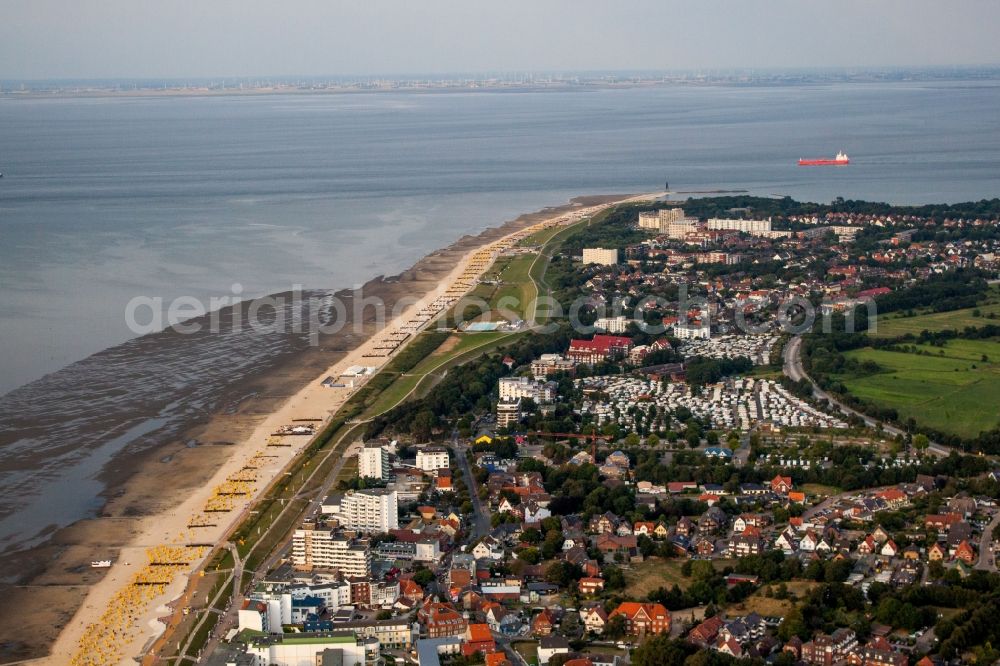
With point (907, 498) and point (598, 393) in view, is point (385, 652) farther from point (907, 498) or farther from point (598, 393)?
point (598, 393)

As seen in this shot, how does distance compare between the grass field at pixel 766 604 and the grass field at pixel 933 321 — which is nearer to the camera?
the grass field at pixel 766 604

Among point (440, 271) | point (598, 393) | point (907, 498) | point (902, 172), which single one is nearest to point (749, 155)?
point (902, 172)

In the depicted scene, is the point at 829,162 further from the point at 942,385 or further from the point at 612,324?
the point at 942,385

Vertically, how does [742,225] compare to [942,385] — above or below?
above

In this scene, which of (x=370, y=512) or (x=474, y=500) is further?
(x=474, y=500)

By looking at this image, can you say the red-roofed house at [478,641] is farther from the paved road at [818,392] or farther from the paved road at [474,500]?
the paved road at [818,392]

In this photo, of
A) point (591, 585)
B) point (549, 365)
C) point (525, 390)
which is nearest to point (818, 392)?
point (549, 365)

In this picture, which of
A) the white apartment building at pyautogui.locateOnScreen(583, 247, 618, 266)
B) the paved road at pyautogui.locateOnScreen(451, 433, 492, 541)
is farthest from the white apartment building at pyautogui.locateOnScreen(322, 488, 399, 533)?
the white apartment building at pyautogui.locateOnScreen(583, 247, 618, 266)

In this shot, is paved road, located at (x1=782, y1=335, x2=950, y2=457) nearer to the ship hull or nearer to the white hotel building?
the white hotel building

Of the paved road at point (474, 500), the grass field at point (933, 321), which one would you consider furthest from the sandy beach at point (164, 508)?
the grass field at point (933, 321)
